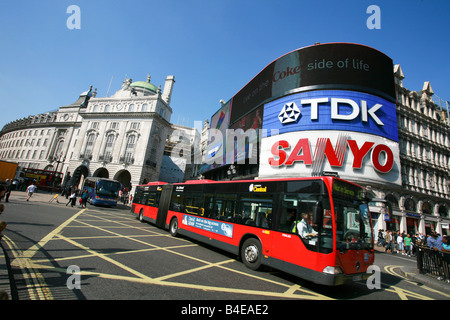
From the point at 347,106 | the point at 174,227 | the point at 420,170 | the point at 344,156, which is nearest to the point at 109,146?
the point at 174,227

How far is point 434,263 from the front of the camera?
839 centimetres

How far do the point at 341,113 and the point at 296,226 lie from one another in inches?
811

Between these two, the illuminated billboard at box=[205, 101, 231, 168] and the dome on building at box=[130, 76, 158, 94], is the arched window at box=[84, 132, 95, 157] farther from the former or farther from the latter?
the illuminated billboard at box=[205, 101, 231, 168]

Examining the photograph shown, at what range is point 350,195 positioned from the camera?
5.76m

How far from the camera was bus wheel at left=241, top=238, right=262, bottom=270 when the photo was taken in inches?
253

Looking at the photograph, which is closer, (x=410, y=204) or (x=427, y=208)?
(x=410, y=204)

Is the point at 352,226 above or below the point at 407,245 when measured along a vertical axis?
above

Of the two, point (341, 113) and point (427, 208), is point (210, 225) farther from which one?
point (427, 208)

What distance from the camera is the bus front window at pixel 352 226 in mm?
5141

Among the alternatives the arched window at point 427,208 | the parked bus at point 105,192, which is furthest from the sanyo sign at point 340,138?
the parked bus at point 105,192

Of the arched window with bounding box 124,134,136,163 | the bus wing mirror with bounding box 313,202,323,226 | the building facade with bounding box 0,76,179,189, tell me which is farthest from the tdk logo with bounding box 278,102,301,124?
the arched window with bounding box 124,134,136,163

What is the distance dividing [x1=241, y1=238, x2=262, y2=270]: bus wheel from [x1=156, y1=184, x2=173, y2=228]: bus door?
6538 millimetres
